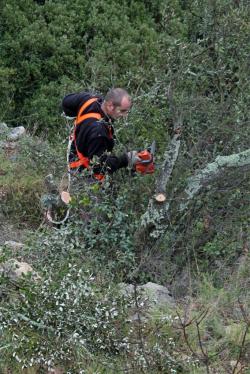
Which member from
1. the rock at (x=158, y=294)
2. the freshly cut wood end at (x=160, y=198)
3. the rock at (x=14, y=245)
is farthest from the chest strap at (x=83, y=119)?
the rock at (x=158, y=294)

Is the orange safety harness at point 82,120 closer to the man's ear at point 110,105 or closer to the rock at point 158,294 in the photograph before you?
the man's ear at point 110,105

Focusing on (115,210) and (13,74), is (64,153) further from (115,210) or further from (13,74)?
(13,74)

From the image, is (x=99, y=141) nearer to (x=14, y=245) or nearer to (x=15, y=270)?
(x=14, y=245)

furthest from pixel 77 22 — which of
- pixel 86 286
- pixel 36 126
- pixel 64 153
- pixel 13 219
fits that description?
pixel 86 286

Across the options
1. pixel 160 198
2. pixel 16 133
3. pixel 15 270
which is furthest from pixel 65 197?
pixel 16 133

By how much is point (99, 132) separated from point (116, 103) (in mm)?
259

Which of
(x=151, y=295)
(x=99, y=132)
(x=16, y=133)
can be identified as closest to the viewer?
(x=151, y=295)

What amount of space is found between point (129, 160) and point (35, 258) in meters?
1.18

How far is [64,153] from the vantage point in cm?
675

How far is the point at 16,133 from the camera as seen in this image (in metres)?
7.78

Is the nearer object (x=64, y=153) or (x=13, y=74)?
(x=64, y=153)

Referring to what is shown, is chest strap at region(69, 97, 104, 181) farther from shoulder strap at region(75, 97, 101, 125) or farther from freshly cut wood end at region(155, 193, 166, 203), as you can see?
freshly cut wood end at region(155, 193, 166, 203)

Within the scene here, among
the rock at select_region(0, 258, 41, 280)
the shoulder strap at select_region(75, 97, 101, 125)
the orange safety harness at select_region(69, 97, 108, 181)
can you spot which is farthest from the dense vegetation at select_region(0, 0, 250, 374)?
the shoulder strap at select_region(75, 97, 101, 125)

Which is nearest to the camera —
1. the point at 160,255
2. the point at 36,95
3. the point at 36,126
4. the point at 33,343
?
the point at 33,343
